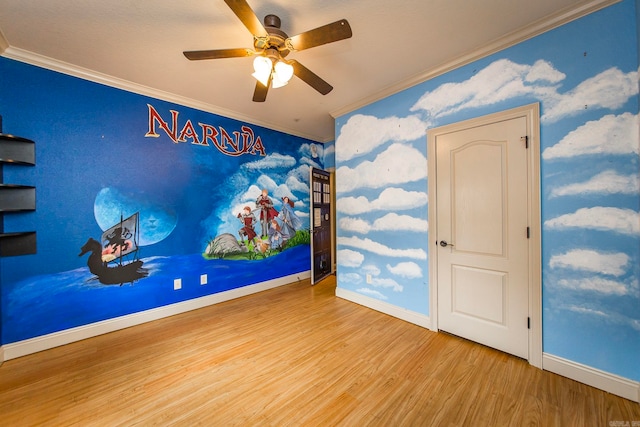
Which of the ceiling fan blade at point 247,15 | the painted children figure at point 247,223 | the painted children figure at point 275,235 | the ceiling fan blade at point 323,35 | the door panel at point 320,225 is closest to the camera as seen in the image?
the ceiling fan blade at point 247,15

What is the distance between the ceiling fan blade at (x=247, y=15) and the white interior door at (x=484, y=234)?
1969 millimetres

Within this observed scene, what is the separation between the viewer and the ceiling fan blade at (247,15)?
1.27 metres

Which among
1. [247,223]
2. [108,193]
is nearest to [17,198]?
[108,193]

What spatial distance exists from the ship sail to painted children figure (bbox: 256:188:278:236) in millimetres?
1648

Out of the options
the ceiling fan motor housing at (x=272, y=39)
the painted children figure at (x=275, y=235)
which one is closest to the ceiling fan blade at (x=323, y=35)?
the ceiling fan motor housing at (x=272, y=39)

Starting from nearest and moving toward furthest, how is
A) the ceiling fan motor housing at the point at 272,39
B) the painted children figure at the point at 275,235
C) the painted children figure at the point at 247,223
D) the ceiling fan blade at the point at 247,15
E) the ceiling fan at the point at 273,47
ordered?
the ceiling fan blade at the point at 247,15
the ceiling fan at the point at 273,47
the ceiling fan motor housing at the point at 272,39
the painted children figure at the point at 247,223
the painted children figure at the point at 275,235

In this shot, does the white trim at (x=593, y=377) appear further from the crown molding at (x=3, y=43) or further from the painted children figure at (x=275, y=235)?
the crown molding at (x=3, y=43)

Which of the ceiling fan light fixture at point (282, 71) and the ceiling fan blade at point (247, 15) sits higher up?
the ceiling fan blade at point (247, 15)

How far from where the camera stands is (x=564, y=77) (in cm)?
179

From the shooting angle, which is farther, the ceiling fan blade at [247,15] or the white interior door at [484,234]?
the white interior door at [484,234]

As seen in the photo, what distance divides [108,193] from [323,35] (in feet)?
9.09

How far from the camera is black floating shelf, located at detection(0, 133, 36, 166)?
80.2 inches

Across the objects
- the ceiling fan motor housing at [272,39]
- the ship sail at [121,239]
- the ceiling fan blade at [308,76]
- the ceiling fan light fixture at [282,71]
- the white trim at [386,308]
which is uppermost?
the ceiling fan motor housing at [272,39]

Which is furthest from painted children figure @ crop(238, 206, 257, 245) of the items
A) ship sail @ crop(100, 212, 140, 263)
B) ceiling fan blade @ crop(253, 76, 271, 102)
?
ceiling fan blade @ crop(253, 76, 271, 102)
